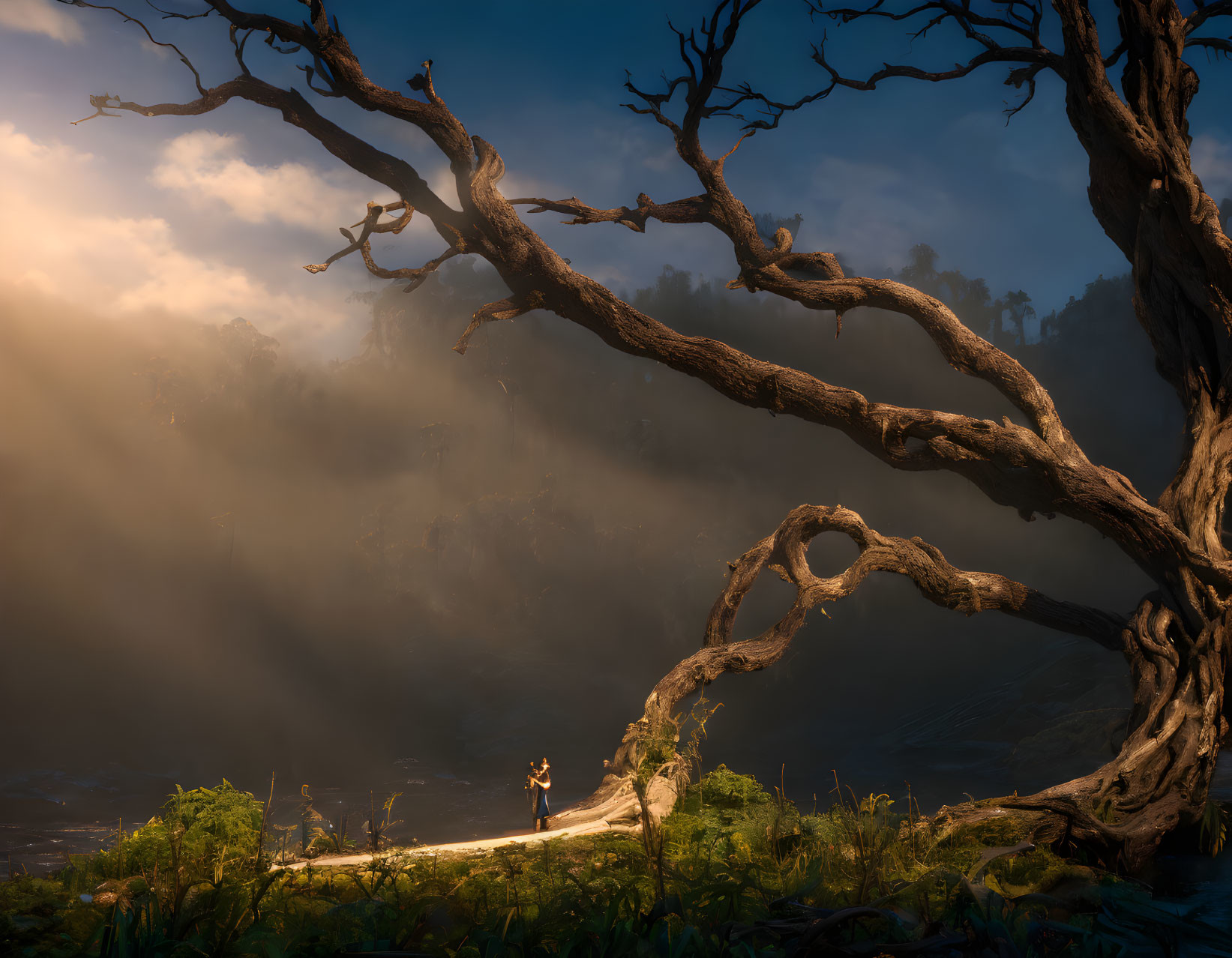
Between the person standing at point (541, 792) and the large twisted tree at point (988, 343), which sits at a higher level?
the large twisted tree at point (988, 343)

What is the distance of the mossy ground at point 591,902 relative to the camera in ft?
7.18

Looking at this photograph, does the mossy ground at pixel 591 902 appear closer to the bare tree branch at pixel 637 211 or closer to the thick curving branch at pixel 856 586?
the thick curving branch at pixel 856 586

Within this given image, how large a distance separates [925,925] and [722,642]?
6.21 meters

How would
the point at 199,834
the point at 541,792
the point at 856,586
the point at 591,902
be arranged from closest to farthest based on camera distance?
1. the point at 591,902
2. the point at 199,834
3. the point at 541,792
4. the point at 856,586

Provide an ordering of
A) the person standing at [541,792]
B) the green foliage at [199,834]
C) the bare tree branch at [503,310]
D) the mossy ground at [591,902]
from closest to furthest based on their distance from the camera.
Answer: the mossy ground at [591,902]
the green foliage at [199,834]
the person standing at [541,792]
the bare tree branch at [503,310]

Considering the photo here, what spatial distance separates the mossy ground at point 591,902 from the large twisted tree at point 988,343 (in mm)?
2249

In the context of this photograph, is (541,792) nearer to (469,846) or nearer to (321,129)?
(469,846)

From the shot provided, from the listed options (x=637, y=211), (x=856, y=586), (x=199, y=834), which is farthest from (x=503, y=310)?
(x=199, y=834)

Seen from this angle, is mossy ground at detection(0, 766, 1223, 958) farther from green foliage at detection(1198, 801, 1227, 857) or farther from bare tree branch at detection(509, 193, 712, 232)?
bare tree branch at detection(509, 193, 712, 232)

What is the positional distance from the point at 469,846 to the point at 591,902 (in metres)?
3.60

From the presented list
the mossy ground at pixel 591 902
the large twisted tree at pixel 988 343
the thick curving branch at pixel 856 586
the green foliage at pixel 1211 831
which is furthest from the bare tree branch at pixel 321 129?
the green foliage at pixel 1211 831

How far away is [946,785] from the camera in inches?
947

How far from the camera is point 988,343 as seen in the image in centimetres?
850

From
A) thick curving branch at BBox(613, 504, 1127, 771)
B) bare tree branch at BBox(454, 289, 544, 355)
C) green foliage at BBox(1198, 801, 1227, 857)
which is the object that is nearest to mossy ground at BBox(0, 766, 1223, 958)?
green foliage at BBox(1198, 801, 1227, 857)
